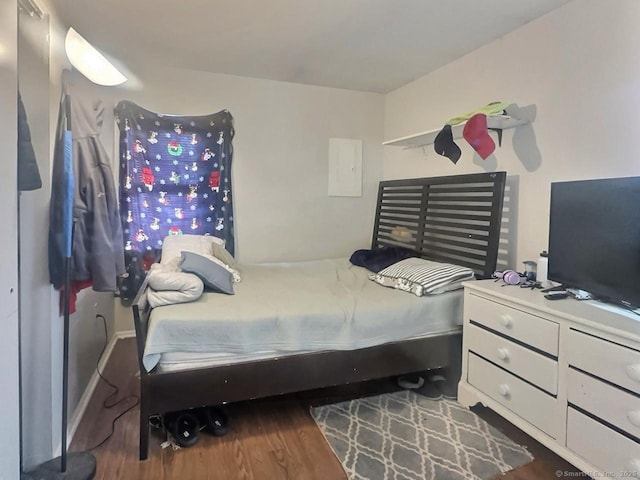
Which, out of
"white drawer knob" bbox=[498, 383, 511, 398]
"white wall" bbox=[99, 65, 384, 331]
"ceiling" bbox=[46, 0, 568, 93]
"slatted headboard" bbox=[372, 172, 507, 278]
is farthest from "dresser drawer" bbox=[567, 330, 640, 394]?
"white wall" bbox=[99, 65, 384, 331]

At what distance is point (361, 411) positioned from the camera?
218 cm

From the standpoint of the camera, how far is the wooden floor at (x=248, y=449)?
1.69m

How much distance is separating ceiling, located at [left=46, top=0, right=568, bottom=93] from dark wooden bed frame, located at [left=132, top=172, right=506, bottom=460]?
944 millimetres

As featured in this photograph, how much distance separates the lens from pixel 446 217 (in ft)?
9.64

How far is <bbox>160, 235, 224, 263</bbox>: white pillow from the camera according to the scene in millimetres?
2796

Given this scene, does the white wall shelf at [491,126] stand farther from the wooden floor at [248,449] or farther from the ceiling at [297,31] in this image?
the wooden floor at [248,449]

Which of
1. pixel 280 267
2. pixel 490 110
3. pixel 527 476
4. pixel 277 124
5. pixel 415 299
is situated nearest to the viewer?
pixel 527 476

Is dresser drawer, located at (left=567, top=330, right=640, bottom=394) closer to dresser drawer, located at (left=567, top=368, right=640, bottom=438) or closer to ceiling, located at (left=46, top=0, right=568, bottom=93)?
dresser drawer, located at (left=567, top=368, right=640, bottom=438)

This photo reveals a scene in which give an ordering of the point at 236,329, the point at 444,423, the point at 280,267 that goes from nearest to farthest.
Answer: the point at 236,329 < the point at 444,423 < the point at 280,267

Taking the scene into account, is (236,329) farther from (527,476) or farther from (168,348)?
(527,476)

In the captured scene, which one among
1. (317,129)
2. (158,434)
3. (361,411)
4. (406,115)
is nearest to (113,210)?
(158,434)

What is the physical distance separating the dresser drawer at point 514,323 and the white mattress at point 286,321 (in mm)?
216

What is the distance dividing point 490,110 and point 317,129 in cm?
177

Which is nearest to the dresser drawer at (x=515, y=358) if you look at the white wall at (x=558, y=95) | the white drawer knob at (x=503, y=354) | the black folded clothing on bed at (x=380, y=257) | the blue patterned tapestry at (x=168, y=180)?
the white drawer knob at (x=503, y=354)
